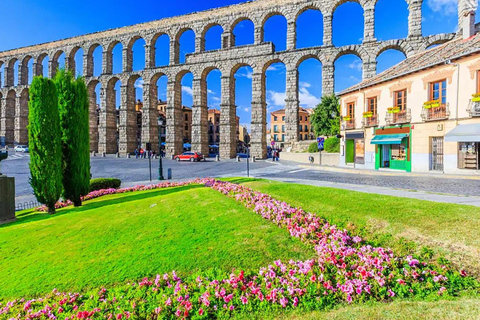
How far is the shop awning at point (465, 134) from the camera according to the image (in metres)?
14.7

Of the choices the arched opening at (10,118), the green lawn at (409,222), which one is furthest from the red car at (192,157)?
the arched opening at (10,118)

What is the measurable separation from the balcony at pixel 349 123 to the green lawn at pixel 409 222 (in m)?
18.4

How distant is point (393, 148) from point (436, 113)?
13.3 feet

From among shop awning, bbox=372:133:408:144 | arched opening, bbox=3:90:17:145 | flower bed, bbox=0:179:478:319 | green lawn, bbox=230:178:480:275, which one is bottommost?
flower bed, bbox=0:179:478:319

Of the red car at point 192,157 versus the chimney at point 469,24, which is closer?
the chimney at point 469,24

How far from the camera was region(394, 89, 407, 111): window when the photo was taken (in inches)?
744

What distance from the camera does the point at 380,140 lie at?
20.3m

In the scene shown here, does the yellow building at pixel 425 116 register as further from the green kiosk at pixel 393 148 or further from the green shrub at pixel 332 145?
the green shrub at pixel 332 145

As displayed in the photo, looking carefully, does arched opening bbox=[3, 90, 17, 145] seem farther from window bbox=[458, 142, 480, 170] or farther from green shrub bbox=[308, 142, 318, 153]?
window bbox=[458, 142, 480, 170]

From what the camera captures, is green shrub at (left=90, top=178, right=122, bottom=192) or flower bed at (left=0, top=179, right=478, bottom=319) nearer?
flower bed at (left=0, top=179, right=478, bottom=319)

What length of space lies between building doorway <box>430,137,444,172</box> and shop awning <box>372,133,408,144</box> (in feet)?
6.11

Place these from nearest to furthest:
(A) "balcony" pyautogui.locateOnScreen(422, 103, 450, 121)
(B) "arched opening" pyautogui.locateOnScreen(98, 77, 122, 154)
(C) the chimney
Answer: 1. (A) "balcony" pyautogui.locateOnScreen(422, 103, 450, 121)
2. (C) the chimney
3. (B) "arched opening" pyautogui.locateOnScreen(98, 77, 122, 154)

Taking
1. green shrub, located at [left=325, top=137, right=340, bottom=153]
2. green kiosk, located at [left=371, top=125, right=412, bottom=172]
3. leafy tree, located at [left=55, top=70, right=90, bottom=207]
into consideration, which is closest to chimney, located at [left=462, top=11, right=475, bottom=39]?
green kiosk, located at [left=371, top=125, right=412, bottom=172]

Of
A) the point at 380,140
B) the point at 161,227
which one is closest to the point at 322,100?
the point at 380,140
